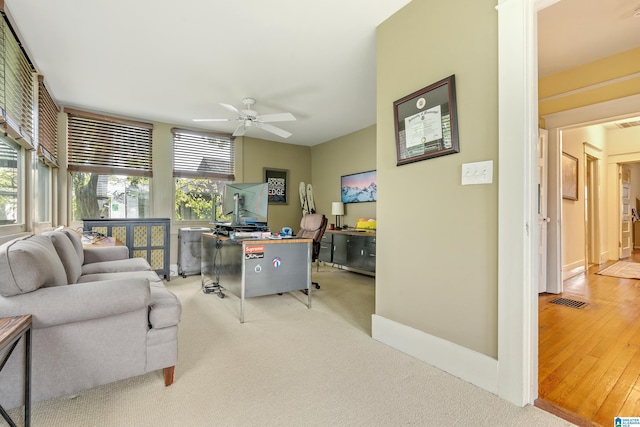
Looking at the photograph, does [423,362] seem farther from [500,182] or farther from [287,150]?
[287,150]

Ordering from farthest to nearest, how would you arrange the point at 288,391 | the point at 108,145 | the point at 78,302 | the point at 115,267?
the point at 108,145, the point at 115,267, the point at 288,391, the point at 78,302

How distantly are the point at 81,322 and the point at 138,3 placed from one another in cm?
222

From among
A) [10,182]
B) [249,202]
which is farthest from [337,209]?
[10,182]

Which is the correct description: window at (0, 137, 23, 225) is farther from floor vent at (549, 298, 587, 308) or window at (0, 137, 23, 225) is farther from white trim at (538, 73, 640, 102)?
white trim at (538, 73, 640, 102)

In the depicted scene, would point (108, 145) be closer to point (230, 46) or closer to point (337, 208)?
point (230, 46)

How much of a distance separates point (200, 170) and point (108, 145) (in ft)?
4.49

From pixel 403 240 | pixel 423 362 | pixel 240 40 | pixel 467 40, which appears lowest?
pixel 423 362

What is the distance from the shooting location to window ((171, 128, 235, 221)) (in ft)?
17.1

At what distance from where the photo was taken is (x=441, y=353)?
1937 millimetres

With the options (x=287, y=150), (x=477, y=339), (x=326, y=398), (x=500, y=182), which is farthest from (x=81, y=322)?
(x=287, y=150)

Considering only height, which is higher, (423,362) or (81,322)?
(81,322)

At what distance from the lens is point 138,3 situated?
2232mm

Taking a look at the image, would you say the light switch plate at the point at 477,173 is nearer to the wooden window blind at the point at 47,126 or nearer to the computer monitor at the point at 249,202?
the computer monitor at the point at 249,202

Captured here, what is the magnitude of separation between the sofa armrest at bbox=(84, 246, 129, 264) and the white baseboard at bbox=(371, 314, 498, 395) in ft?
9.05
